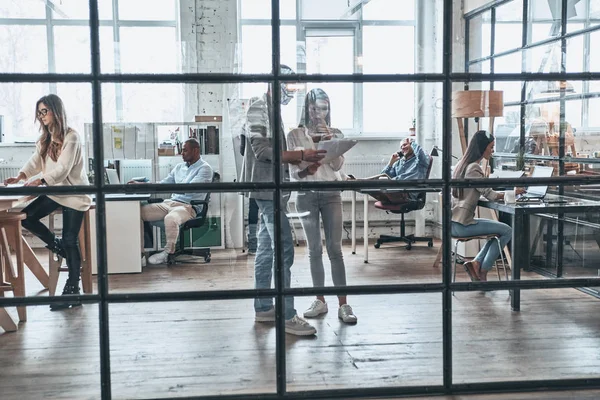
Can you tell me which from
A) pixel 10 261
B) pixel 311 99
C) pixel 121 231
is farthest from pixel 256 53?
pixel 10 261

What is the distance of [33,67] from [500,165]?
2.13m

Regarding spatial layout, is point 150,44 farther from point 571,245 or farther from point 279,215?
point 571,245

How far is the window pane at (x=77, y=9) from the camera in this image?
286 cm

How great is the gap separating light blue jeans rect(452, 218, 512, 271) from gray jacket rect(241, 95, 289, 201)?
0.88 meters

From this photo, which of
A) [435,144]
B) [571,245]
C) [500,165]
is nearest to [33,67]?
[435,144]

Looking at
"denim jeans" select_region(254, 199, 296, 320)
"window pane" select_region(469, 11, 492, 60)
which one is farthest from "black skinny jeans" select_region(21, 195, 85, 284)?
"window pane" select_region(469, 11, 492, 60)

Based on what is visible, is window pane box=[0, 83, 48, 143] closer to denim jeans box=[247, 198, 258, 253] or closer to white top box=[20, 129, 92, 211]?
white top box=[20, 129, 92, 211]

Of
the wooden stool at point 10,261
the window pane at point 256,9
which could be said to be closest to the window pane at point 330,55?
the window pane at point 256,9

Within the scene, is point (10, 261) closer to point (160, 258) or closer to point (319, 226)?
point (160, 258)

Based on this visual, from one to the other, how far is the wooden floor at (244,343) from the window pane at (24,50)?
924 mm

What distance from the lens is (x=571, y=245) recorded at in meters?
4.62

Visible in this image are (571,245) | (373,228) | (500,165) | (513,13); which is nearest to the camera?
(373,228)

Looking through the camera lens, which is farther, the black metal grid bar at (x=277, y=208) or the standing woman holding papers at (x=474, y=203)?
the standing woman holding papers at (x=474, y=203)

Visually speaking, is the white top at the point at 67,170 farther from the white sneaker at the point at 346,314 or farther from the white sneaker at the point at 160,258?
the white sneaker at the point at 346,314
